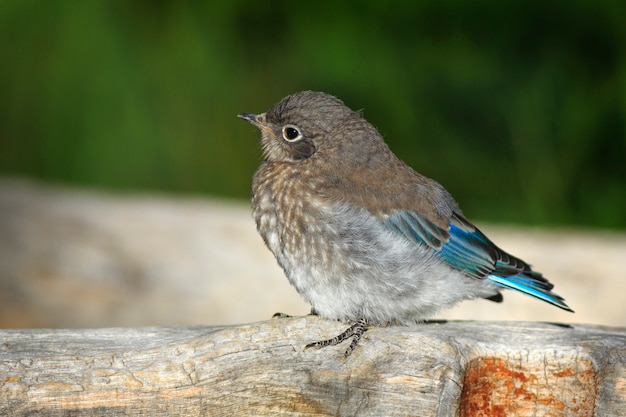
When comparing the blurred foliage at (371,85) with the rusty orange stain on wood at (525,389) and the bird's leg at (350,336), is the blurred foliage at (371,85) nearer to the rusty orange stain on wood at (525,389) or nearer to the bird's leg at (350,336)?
the bird's leg at (350,336)

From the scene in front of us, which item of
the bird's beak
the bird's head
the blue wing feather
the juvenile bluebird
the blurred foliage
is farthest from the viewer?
the blurred foliage

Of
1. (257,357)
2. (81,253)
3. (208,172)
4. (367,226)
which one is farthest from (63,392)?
(208,172)

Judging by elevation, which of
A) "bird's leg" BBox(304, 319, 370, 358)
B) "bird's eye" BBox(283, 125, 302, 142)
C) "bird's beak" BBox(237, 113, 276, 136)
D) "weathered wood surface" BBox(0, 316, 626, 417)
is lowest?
"weathered wood surface" BBox(0, 316, 626, 417)

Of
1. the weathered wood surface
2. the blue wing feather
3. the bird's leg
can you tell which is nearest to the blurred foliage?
the blue wing feather

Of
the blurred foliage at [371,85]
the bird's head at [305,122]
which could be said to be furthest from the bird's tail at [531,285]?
the blurred foliage at [371,85]

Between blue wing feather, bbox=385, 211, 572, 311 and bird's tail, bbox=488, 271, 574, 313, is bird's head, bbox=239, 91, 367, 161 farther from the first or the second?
bird's tail, bbox=488, 271, 574, 313

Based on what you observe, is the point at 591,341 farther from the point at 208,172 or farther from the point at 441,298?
the point at 208,172

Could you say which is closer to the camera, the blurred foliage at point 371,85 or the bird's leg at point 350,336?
the bird's leg at point 350,336
